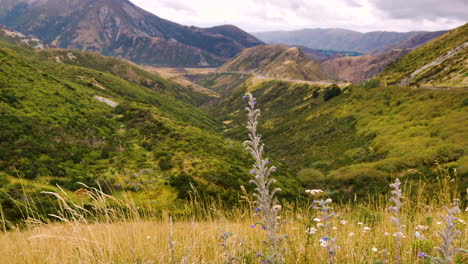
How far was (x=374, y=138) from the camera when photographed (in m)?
52.4

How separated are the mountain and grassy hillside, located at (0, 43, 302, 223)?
64866mm

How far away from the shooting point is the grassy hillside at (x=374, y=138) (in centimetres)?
3350

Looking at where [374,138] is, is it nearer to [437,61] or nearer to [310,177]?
[310,177]

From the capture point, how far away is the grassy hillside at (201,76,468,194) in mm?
33500

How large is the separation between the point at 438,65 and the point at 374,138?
184 ft

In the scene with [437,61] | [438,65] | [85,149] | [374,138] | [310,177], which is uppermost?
[437,61]


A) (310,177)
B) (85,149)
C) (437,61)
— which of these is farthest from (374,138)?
(437,61)

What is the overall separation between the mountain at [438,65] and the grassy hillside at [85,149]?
64.9 m

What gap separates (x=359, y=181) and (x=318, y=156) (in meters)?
25.9

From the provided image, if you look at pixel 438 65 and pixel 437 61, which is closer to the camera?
pixel 438 65

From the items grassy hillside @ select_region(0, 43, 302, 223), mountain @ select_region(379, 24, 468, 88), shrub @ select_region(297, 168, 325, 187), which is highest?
mountain @ select_region(379, 24, 468, 88)

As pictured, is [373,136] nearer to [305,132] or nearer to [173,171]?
[305,132]

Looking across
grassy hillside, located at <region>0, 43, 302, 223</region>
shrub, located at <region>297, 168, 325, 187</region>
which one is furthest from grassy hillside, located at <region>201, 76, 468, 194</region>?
grassy hillside, located at <region>0, 43, 302, 223</region>

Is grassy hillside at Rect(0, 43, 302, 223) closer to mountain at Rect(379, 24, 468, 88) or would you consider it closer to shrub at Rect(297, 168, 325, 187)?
shrub at Rect(297, 168, 325, 187)
